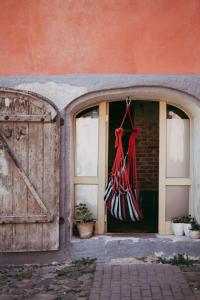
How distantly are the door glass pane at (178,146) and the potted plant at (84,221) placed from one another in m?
1.34

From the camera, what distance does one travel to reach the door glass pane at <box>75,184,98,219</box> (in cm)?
589

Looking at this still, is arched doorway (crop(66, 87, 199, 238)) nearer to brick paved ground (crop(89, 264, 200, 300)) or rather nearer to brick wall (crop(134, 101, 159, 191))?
brick paved ground (crop(89, 264, 200, 300))

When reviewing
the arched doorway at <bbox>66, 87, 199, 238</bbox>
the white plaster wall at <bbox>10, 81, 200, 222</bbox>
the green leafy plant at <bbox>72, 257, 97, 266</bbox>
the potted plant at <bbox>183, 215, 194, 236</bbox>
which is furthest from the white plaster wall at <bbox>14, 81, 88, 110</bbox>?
the potted plant at <bbox>183, 215, 194, 236</bbox>

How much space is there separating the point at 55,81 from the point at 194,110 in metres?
2.03

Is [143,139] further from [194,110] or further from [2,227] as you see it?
[2,227]

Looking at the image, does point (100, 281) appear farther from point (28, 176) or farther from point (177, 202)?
point (177, 202)

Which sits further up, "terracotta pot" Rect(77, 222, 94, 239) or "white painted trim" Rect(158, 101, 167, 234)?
"white painted trim" Rect(158, 101, 167, 234)

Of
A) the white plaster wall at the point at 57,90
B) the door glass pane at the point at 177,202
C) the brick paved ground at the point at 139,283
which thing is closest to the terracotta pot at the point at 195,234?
the door glass pane at the point at 177,202

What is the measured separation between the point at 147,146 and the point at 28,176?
4.46 meters

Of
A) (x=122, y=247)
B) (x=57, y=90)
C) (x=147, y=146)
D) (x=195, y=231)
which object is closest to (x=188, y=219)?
(x=195, y=231)

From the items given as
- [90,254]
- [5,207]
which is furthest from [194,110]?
[5,207]

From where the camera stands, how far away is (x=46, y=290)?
15.2 ft

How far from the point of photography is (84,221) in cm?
568

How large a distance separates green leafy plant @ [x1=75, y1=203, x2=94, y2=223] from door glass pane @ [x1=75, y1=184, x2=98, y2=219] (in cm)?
8
